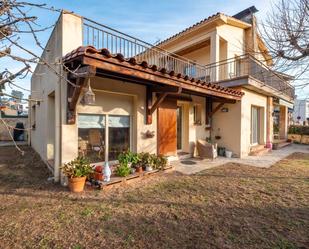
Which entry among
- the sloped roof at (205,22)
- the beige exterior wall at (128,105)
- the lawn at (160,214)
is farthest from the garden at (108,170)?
the sloped roof at (205,22)

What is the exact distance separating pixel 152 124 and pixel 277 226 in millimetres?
5204

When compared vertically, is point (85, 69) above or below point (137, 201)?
above

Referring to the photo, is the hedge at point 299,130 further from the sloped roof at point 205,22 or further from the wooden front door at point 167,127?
the wooden front door at point 167,127

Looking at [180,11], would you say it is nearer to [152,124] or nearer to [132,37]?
[132,37]

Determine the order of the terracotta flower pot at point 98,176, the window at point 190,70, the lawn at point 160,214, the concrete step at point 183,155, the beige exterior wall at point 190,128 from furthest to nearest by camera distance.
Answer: the window at point 190,70 < the beige exterior wall at point 190,128 < the concrete step at point 183,155 < the terracotta flower pot at point 98,176 < the lawn at point 160,214

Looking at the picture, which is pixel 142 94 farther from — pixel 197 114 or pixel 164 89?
pixel 197 114

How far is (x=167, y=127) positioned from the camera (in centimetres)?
862

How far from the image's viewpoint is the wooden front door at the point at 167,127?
27.2ft

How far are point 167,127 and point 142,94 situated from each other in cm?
191

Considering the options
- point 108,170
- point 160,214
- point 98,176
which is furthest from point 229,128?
point 160,214

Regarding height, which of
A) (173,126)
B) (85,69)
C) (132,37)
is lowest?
(173,126)

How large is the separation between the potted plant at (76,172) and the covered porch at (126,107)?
0.44 metres

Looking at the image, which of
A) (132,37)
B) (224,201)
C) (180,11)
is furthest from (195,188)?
(180,11)

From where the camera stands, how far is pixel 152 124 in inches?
312
